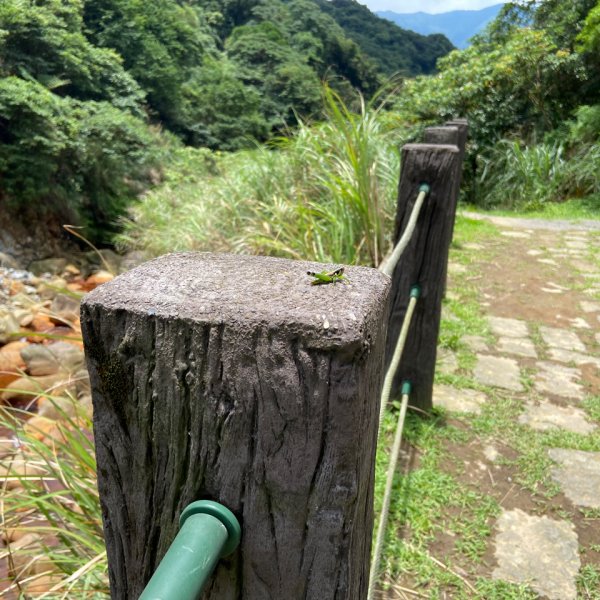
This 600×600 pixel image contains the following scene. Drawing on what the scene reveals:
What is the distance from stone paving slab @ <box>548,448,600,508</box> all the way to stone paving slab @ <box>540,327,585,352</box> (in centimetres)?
113

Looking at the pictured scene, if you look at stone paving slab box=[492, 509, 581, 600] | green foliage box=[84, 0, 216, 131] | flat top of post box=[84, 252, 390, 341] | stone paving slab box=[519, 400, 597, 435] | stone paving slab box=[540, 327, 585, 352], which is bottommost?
stone paving slab box=[492, 509, 581, 600]

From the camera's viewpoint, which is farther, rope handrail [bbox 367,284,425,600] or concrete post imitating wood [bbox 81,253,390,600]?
rope handrail [bbox 367,284,425,600]

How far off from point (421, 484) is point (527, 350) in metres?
1.50

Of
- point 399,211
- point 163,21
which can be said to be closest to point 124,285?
point 399,211

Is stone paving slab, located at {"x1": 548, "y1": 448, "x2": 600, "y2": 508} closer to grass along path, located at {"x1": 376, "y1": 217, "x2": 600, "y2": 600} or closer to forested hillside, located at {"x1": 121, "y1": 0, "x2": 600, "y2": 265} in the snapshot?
grass along path, located at {"x1": 376, "y1": 217, "x2": 600, "y2": 600}

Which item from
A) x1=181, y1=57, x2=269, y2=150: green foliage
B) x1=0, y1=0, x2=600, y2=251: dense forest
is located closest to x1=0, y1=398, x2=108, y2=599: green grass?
x1=0, y1=0, x2=600, y2=251: dense forest

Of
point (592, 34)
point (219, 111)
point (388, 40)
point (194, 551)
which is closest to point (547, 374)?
point (194, 551)

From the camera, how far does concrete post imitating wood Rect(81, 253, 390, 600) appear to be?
1.85ft

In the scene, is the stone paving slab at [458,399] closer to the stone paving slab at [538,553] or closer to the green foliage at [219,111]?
the stone paving slab at [538,553]

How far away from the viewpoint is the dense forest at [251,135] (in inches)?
180

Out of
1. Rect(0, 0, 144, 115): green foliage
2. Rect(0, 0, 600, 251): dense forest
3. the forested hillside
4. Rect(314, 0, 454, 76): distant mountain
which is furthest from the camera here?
Rect(314, 0, 454, 76): distant mountain

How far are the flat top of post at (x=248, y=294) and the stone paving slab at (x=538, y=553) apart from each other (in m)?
1.41

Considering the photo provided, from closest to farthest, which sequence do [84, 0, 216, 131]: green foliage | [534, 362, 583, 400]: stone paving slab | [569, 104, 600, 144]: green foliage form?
[534, 362, 583, 400]: stone paving slab < [569, 104, 600, 144]: green foliage < [84, 0, 216, 131]: green foliage

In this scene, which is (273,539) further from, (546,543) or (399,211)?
(399,211)
